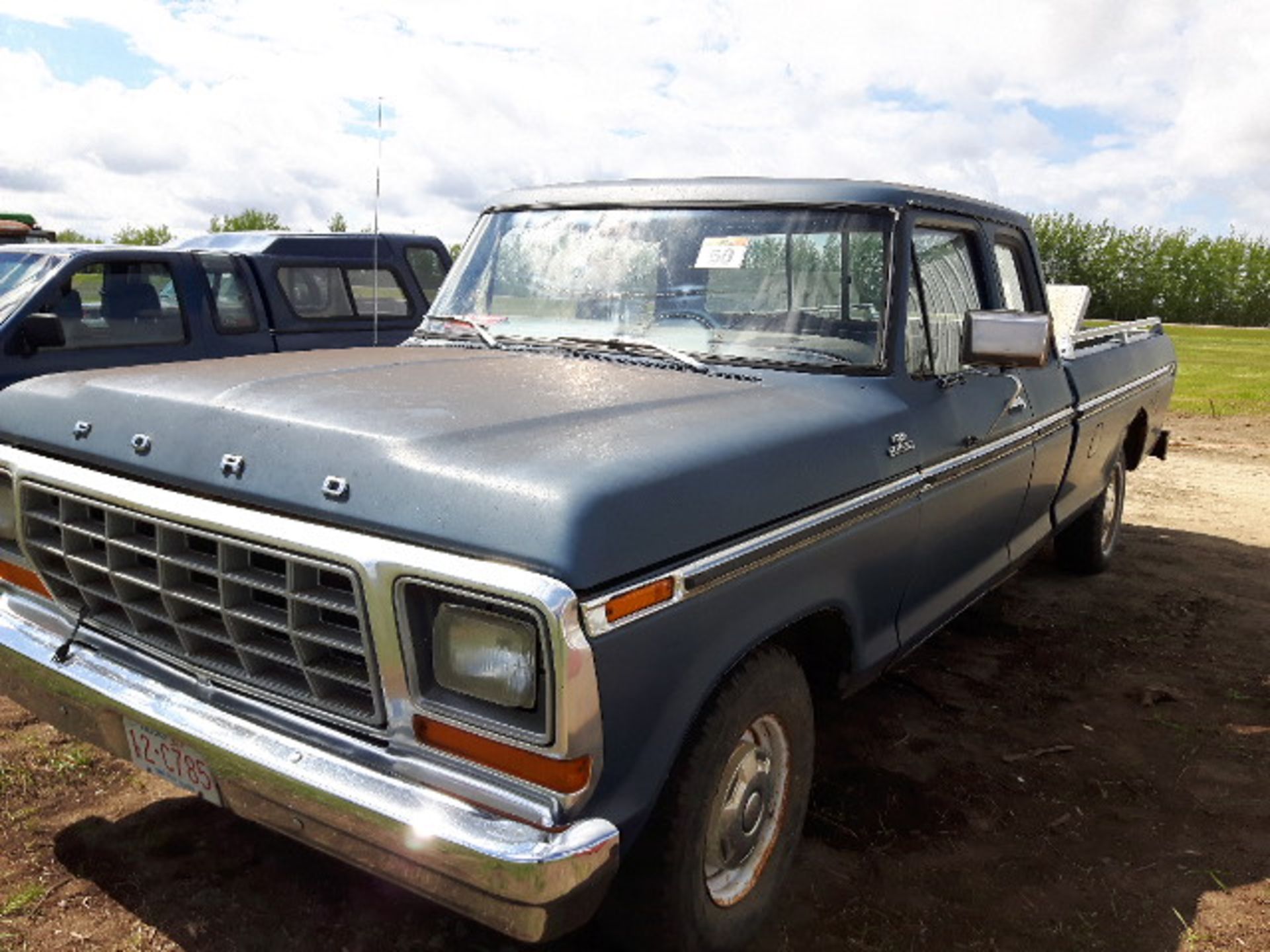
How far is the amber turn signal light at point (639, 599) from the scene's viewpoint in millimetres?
2014

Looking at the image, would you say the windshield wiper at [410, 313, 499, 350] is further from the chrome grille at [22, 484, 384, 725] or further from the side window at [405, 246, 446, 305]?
the side window at [405, 246, 446, 305]

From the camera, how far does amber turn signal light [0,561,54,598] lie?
288cm

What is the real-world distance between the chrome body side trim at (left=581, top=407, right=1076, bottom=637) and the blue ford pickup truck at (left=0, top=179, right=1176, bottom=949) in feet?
0.04

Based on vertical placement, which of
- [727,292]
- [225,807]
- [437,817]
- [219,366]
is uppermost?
[727,292]

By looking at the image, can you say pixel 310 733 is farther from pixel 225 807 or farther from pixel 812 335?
pixel 812 335

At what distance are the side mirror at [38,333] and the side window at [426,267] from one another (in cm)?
293

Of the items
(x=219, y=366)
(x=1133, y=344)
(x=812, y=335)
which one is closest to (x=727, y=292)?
(x=812, y=335)

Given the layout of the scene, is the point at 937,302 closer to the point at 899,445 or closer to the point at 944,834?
the point at 899,445

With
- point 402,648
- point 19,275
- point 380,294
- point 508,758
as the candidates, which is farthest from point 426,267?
point 508,758

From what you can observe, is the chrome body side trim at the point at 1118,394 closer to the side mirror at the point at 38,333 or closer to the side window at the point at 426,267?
the side window at the point at 426,267

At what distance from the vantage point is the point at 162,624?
2625 millimetres

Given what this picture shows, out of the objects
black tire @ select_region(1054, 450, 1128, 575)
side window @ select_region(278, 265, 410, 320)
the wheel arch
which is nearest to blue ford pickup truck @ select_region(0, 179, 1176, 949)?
black tire @ select_region(1054, 450, 1128, 575)

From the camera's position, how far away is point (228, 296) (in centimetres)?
780

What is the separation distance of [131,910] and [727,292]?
2439 millimetres
